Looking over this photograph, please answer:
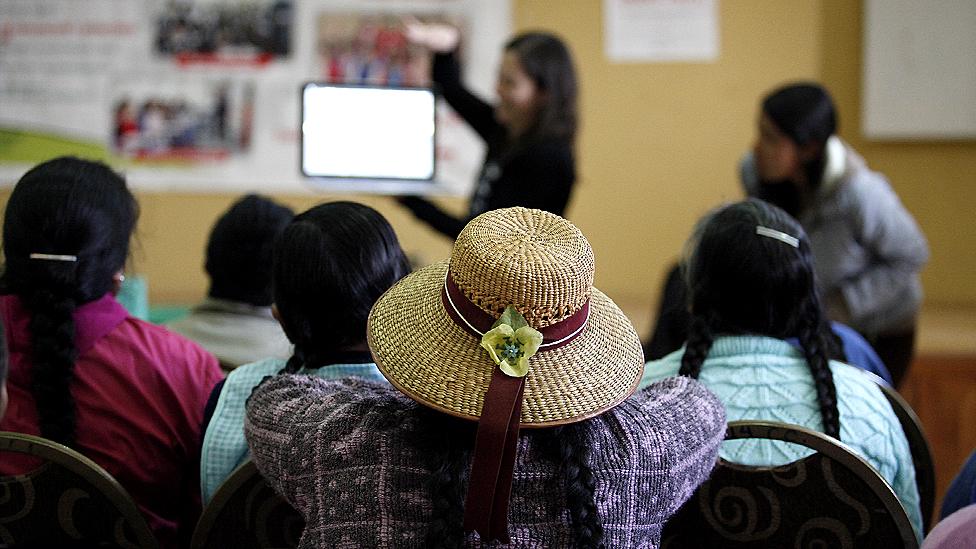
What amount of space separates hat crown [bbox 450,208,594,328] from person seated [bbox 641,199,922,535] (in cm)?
47

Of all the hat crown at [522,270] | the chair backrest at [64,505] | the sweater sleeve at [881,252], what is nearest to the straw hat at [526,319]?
the hat crown at [522,270]

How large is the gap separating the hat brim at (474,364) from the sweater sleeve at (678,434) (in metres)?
0.05

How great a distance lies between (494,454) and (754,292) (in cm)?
64

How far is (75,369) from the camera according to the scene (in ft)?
4.55

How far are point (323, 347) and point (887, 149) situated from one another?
11.0 feet

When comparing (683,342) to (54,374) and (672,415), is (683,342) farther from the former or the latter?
(54,374)

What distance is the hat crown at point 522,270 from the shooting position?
89 centimetres

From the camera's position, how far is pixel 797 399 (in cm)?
132

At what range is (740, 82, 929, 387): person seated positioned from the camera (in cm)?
256

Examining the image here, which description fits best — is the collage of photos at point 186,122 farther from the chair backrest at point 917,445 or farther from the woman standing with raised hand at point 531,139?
the chair backrest at point 917,445

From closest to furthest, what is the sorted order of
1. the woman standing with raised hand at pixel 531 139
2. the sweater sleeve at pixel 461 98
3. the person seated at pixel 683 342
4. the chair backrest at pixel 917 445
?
the chair backrest at pixel 917 445 < the person seated at pixel 683 342 < the woman standing with raised hand at pixel 531 139 < the sweater sleeve at pixel 461 98

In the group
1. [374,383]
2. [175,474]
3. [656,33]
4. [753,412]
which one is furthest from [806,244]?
[656,33]

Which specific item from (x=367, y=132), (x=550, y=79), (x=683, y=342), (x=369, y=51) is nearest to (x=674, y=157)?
(x=369, y=51)

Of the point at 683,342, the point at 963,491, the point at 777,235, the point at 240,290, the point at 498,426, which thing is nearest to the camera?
the point at 498,426
